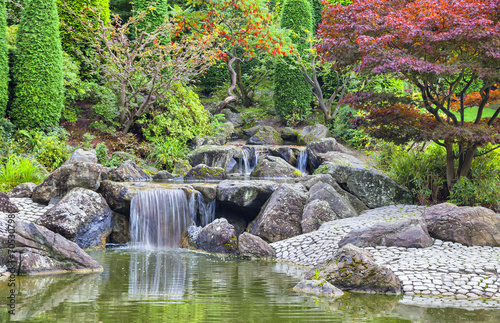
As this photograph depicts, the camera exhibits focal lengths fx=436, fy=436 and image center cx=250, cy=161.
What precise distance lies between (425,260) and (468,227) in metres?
1.36

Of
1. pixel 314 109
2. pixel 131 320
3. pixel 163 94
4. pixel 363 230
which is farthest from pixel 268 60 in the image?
pixel 131 320

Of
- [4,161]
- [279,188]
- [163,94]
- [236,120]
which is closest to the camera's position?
[279,188]

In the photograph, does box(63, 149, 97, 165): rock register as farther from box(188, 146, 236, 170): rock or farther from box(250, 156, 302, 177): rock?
box(250, 156, 302, 177): rock

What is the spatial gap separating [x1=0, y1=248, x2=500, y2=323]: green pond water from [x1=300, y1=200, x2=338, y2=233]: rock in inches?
83.1

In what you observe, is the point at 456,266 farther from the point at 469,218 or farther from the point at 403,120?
the point at 403,120

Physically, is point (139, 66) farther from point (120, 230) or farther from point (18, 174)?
point (120, 230)

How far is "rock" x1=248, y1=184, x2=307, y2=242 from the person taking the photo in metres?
8.53

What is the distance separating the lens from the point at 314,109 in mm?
22719

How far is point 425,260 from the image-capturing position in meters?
6.20

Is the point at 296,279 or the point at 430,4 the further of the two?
the point at 430,4

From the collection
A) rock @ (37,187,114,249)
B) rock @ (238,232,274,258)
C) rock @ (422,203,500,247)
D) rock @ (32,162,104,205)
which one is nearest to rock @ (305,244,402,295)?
rock @ (238,232,274,258)

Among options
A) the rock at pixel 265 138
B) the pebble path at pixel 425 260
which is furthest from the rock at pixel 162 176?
the rock at pixel 265 138

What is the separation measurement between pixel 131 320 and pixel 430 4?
24.8 ft

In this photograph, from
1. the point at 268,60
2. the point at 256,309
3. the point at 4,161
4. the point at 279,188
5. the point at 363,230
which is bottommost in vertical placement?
the point at 256,309
